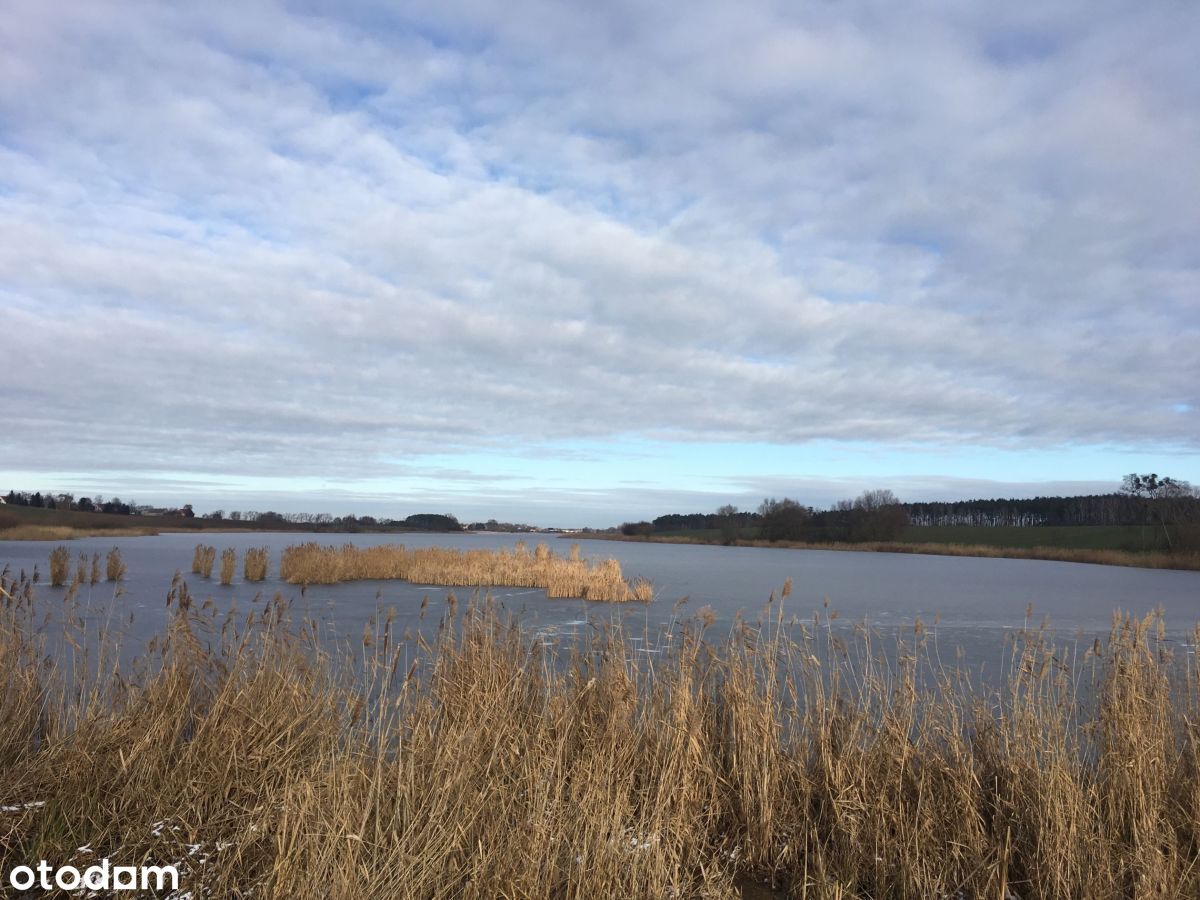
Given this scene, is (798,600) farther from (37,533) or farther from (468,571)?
(37,533)

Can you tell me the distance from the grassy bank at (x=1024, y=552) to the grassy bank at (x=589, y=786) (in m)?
43.6

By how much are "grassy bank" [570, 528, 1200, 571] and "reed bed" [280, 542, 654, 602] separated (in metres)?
33.5

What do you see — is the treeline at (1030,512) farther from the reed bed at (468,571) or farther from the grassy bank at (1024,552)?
the reed bed at (468,571)

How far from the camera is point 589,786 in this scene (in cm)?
387

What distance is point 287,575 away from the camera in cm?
2291

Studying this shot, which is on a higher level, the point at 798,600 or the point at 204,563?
the point at 204,563

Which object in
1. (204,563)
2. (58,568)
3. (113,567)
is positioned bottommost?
(204,563)

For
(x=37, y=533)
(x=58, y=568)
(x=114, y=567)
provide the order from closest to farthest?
(x=58, y=568), (x=114, y=567), (x=37, y=533)

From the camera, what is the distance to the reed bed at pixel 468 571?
20.4m

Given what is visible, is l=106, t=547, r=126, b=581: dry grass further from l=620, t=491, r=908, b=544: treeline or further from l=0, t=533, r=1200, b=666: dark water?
l=620, t=491, r=908, b=544: treeline

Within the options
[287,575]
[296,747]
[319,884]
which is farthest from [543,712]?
[287,575]

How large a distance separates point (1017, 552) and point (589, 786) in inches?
2252

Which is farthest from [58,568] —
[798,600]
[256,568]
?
[798,600]

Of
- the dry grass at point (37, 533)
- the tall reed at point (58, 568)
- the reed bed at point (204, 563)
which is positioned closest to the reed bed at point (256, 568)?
the reed bed at point (204, 563)
